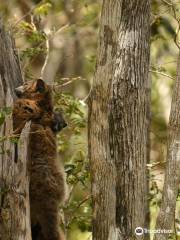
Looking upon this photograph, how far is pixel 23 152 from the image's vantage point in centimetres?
640

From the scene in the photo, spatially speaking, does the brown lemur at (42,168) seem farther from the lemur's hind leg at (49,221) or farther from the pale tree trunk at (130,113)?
the pale tree trunk at (130,113)

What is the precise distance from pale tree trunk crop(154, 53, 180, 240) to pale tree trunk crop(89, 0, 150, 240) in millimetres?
336

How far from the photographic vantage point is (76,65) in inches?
576

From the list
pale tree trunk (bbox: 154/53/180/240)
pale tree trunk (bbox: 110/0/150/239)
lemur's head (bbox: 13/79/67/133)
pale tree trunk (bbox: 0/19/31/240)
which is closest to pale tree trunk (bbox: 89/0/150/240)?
pale tree trunk (bbox: 110/0/150/239)

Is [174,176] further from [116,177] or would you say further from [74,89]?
[74,89]

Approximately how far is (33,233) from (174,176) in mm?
1747

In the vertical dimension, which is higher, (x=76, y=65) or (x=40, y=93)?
(x=76, y=65)

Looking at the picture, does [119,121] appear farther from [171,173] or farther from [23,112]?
[23,112]

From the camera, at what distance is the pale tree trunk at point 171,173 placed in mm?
6047

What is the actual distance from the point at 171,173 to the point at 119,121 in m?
0.70

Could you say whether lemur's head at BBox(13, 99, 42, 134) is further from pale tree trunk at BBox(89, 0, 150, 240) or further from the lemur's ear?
pale tree trunk at BBox(89, 0, 150, 240)

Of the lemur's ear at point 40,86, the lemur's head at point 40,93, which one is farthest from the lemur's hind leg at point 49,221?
the lemur's ear at point 40,86

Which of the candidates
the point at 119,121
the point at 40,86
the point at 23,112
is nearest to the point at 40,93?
the point at 40,86

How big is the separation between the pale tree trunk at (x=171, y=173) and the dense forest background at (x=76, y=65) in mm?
1362
